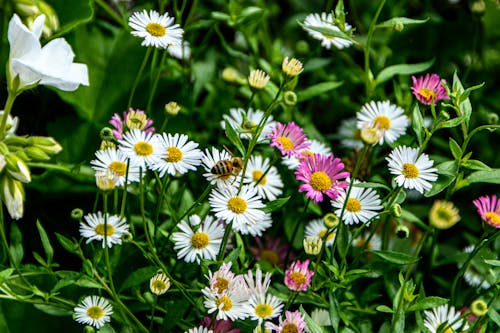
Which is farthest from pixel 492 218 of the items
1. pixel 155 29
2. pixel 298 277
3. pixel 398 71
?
pixel 155 29

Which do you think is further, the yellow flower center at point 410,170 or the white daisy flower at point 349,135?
the white daisy flower at point 349,135

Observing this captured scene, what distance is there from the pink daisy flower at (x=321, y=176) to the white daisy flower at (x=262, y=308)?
0.11 metres

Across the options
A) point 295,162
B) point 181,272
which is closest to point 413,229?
point 295,162

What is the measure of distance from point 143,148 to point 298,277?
0.20 metres

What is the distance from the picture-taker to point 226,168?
757mm

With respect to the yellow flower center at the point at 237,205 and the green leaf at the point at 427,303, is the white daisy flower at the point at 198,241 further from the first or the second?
the green leaf at the point at 427,303

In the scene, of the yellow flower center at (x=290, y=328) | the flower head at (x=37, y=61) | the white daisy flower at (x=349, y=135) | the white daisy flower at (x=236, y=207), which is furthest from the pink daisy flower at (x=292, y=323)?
the white daisy flower at (x=349, y=135)

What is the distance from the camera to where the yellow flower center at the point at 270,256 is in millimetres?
1004

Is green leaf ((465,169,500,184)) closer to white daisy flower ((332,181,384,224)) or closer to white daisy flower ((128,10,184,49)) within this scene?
white daisy flower ((332,181,384,224))

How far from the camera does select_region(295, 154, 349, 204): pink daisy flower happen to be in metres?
0.80

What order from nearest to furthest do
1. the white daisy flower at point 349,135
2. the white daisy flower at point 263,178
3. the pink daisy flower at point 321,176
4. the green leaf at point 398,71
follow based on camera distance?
the pink daisy flower at point 321,176
the white daisy flower at point 263,178
the green leaf at point 398,71
the white daisy flower at point 349,135

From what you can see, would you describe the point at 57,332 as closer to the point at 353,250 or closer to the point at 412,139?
the point at 353,250

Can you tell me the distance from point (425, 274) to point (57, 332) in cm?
46

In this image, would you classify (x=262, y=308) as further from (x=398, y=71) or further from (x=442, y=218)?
(x=398, y=71)
